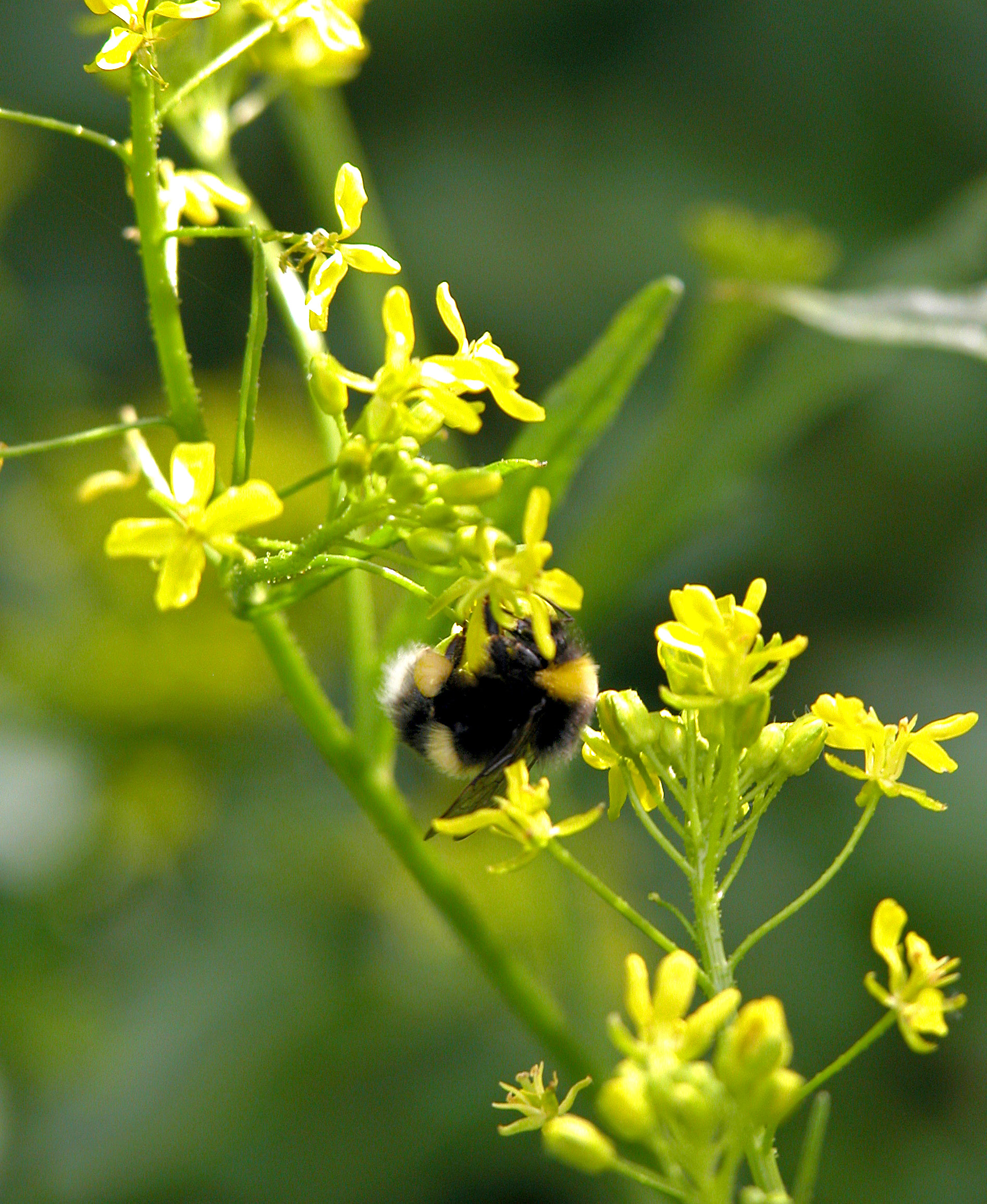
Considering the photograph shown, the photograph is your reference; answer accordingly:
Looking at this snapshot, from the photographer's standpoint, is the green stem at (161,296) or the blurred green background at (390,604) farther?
the blurred green background at (390,604)

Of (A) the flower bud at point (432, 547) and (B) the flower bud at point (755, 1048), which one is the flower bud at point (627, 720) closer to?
(A) the flower bud at point (432, 547)

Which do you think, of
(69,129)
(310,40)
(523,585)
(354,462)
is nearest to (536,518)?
(523,585)

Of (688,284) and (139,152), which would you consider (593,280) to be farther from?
(139,152)

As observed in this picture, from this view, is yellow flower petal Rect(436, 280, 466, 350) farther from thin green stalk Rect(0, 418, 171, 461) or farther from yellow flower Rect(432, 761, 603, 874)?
yellow flower Rect(432, 761, 603, 874)

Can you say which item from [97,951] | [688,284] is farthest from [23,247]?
[97,951]

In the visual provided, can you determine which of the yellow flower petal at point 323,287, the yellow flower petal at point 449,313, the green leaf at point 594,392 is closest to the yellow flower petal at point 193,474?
the yellow flower petal at point 323,287

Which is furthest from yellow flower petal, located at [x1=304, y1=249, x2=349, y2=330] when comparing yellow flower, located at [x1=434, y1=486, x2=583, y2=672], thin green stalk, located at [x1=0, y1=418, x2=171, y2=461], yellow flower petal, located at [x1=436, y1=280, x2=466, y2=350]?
yellow flower, located at [x1=434, y1=486, x2=583, y2=672]
